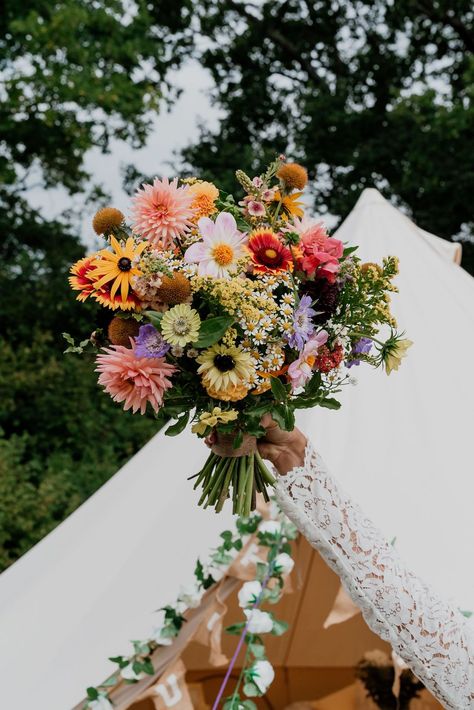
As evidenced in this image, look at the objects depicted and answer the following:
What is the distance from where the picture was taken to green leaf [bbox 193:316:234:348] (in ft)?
4.33

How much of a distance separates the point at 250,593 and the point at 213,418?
1.72 m

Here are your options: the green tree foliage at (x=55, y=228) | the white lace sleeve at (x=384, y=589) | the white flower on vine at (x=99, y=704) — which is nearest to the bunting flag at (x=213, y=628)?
the white flower on vine at (x=99, y=704)

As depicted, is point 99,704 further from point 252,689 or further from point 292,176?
point 292,176

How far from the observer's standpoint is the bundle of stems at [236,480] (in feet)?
5.00

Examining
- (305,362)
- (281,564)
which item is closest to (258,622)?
(281,564)

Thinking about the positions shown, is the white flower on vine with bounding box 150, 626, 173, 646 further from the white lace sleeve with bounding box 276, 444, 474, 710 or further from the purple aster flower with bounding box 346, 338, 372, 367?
the purple aster flower with bounding box 346, 338, 372, 367

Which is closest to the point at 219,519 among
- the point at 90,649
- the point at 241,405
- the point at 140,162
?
the point at 90,649

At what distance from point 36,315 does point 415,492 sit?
6.46 meters

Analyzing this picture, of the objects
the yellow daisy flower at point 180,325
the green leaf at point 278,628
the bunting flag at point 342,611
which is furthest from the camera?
the bunting flag at point 342,611

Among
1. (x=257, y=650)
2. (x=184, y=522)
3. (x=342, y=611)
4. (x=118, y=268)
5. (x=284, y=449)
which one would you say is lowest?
(x=342, y=611)

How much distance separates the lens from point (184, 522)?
2893 mm

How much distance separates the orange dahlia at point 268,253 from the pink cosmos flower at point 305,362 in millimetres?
141

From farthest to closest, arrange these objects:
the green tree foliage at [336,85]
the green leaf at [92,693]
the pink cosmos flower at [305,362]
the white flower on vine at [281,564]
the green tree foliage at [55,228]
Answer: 1. the green tree foliage at [336,85]
2. the green tree foliage at [55,228]
3. the white flower on vine at [281,564]
4. the green leaf at [92,693]
5. the pink cosmos flower at [305,362]

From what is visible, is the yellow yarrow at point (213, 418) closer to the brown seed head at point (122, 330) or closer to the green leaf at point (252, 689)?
the brown seed head at point (122, 330)
